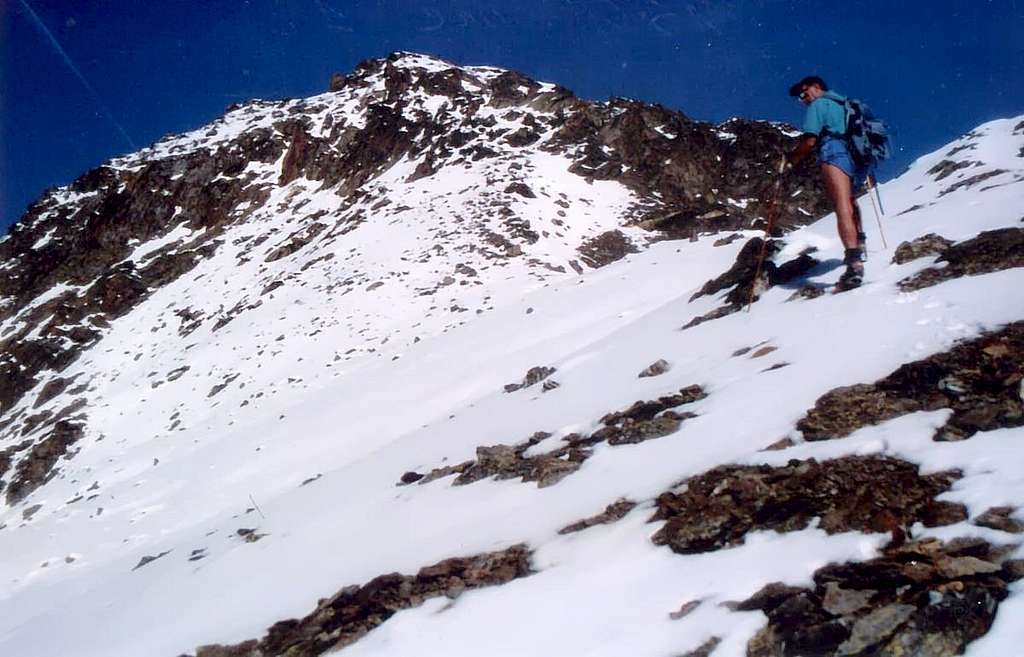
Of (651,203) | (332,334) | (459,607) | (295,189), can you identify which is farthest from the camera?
(295,189)

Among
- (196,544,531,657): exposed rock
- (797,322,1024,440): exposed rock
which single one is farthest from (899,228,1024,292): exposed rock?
(196,544,531,657): exposed rock

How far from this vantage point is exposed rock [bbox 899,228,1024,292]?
659 cm

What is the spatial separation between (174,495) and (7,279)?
42.3 meters

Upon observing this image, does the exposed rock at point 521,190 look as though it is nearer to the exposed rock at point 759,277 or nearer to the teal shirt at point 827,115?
the exposed rock at point 759,277

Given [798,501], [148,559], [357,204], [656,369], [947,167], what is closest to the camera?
[798,501]

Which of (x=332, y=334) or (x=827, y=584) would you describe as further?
(x=332, y=334)

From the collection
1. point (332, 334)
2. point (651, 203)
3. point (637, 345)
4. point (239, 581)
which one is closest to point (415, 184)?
point (651, 203)

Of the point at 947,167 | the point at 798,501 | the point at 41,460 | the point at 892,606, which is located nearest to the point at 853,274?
the point at 798,501

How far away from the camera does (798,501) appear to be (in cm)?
432

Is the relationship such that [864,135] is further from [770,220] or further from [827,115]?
[770,220]

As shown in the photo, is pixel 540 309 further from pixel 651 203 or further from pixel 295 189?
pixel 295 189

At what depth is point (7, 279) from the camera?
46.9 m

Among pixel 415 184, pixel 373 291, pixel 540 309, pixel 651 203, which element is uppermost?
pixel 415 184

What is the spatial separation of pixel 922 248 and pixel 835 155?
1409mm
